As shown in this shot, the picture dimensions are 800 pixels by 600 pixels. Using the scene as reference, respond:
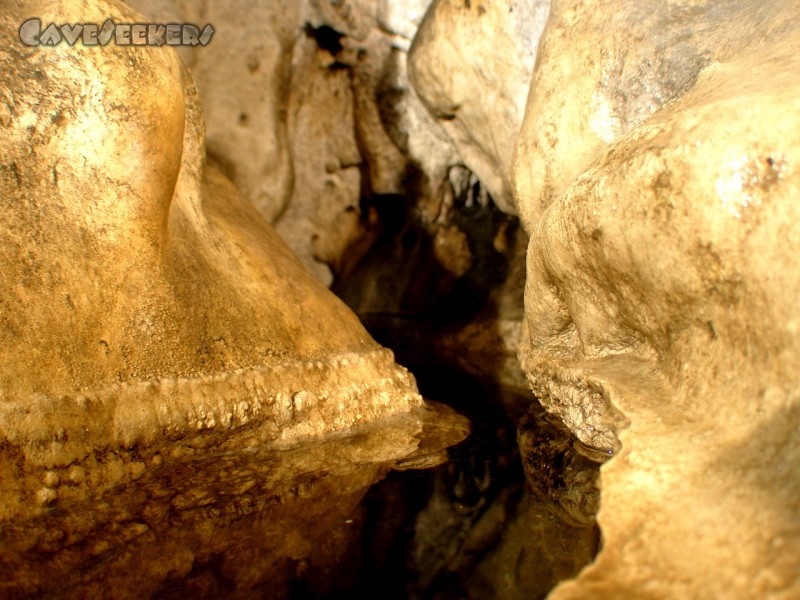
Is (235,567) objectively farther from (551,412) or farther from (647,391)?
(551,412)

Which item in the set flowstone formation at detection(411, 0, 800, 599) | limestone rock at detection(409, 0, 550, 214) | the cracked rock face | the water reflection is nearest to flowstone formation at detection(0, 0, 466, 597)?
the water reflection

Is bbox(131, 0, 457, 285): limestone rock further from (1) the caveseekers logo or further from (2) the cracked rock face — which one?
(2) the cracked rock face

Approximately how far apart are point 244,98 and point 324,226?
5.44 feet

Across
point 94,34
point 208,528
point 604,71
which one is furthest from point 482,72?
point 208,528

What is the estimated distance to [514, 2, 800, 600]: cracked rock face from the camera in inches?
73.0

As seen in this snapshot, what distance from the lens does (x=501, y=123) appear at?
5.55 m

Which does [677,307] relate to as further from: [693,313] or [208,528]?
[208,528]

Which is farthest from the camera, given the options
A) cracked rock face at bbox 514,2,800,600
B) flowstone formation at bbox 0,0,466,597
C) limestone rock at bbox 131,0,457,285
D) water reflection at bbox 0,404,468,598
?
limestone rock at bbox 131,0,457,285

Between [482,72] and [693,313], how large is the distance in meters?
3.56

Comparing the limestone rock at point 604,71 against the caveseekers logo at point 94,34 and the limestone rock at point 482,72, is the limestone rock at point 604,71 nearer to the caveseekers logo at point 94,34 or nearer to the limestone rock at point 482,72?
the limestone rock at point 482,72

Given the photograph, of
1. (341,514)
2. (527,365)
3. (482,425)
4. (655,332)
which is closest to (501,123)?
(527,365)

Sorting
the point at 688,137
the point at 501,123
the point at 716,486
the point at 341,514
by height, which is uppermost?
the point at 501,123

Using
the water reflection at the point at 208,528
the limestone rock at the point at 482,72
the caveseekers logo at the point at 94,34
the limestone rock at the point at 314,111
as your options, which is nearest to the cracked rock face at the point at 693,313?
the water reflection at the point at 208,528

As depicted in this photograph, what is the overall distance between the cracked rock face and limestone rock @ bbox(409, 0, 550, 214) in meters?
1.61
